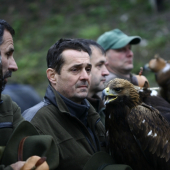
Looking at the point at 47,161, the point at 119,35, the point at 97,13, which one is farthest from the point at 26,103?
the point at 97,13

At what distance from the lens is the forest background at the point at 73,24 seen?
43.5 ft

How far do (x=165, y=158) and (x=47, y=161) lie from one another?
1467mm

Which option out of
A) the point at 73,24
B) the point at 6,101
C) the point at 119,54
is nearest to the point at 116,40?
the point at 119,54

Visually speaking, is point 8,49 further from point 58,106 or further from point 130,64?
point 130,64

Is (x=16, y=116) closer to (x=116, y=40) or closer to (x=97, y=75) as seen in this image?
(x=97, y=75)

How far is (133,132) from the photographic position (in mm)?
2846

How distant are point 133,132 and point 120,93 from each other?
443mm

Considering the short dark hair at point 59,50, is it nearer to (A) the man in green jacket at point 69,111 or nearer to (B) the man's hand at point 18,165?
(A) the man in green jacket at point 69,111

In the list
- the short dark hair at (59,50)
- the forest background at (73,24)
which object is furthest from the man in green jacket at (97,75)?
the forest background at (73,24)

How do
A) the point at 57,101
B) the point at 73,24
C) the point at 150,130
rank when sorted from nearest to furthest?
1. the point at 57,101
2. the point at 150,130
3. the point at 73,24

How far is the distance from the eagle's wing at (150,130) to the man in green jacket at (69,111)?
0.43 m

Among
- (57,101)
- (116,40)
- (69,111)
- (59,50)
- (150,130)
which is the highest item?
(116,40)

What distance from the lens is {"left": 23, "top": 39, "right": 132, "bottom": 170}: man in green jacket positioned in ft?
8.34

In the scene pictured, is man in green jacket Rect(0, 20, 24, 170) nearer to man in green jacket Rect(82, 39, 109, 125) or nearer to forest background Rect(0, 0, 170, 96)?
man in green jacket Rect(82, 39, 109, 125)
